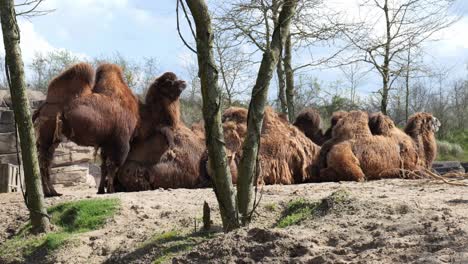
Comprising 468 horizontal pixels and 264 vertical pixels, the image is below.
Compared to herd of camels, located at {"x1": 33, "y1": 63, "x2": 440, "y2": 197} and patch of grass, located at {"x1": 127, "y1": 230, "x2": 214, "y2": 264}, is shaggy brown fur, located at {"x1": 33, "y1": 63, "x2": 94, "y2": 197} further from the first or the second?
patch of grass, located at {"x1": 127, "y1": 230, "x2": 214, "y2": 264}

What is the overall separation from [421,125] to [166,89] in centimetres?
462

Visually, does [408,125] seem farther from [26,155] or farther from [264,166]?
[26,155]

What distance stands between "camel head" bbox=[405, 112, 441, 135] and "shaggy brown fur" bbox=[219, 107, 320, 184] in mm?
2068

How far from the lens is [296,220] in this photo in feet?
19.9

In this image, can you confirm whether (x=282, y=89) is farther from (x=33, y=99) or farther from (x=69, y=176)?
(x=33, y=99)

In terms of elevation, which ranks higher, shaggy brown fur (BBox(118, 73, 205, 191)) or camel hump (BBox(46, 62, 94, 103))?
camel hump (BBox(46, 62, 94, 103))

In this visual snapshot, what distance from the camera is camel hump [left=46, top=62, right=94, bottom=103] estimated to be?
927 cm

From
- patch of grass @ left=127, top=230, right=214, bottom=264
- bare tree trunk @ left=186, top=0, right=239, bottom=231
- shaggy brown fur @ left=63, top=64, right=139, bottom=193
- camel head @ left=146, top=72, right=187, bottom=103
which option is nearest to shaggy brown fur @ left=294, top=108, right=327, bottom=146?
camel head @ left=146, top=72, right=187, bottom=103

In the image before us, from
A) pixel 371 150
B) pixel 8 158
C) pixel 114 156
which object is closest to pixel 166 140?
pixel 114 156

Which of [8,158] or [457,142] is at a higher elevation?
[457,142]

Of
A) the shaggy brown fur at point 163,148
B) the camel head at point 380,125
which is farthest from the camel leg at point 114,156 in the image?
the camel head at point 380,125

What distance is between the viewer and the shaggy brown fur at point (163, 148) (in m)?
9.68

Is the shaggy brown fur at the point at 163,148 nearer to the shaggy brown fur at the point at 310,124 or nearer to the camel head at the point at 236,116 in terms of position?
the camel head at the point at 236,116

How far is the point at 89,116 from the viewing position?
9.23 meters
